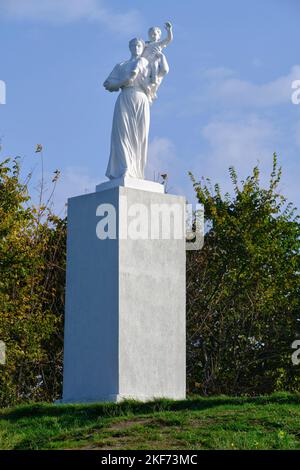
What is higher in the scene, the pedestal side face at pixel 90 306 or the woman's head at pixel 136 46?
the woman's head at pixel 136 46

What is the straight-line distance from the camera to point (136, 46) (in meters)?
15.4

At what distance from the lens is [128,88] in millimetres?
15258

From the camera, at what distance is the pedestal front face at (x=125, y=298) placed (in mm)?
14008

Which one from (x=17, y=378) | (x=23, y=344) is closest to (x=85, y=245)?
(x=23, y=344)

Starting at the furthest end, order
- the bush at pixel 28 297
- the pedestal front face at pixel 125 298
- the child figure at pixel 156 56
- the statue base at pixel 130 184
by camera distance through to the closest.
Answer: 1. the bush at pixel 28 297
2. the child figure at pixel 156 56
3. the statue base at pixel 130 184
4. the pedestal front face at pixel 125 298

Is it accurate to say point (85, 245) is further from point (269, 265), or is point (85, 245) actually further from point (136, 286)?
point (269, 265)

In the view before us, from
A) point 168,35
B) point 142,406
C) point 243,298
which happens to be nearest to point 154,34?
point 168,35

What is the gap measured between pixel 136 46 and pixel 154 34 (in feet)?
1.42

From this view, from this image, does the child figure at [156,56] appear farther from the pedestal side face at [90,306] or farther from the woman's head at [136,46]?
the pedestal side face at [90,306]

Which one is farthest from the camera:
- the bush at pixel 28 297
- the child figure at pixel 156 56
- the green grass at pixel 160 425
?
the bush at pixel 28 297

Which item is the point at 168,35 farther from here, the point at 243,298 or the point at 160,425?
the point at 243,298

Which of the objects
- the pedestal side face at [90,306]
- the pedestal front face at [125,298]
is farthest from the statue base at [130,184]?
the pedestal side face at [90,306]

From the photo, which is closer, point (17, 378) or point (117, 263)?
point (117, 263)
